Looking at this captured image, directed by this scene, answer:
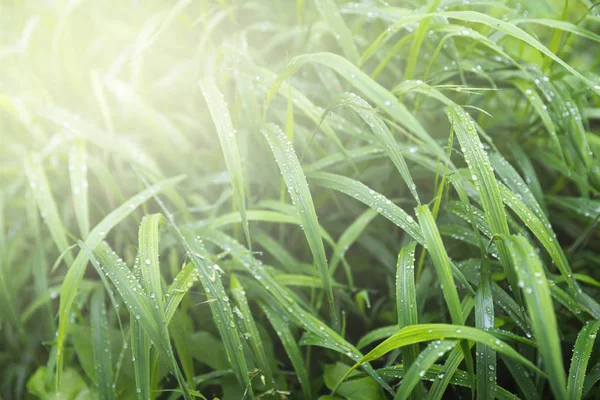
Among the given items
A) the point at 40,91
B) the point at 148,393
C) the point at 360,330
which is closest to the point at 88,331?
the point at 148,393

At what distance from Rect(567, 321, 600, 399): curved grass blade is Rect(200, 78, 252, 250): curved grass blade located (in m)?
0.47

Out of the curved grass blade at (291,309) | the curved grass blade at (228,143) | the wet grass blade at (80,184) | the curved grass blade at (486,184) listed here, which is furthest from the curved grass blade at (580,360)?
the wet grass blade at (80,184)

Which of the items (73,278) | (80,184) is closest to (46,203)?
(80,184)

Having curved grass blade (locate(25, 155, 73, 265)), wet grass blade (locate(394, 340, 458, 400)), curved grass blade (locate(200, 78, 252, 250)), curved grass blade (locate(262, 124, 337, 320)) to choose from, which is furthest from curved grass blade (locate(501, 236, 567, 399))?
curved grass blade (locate(25, 155, 73, 265))

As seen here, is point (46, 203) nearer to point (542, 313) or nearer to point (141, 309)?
point (141, 309)

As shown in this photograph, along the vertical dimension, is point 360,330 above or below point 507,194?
below

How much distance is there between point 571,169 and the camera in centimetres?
93

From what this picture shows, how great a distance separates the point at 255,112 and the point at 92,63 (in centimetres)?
73

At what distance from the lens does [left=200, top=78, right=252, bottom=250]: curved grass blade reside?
27.4 inches

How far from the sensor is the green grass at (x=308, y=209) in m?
0.68

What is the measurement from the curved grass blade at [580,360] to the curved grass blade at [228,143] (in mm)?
471

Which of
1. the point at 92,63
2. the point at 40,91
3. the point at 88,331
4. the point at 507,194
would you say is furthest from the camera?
the point at 92,63

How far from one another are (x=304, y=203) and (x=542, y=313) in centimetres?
33

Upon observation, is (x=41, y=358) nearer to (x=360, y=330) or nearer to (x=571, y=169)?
(x=360, y=330)
